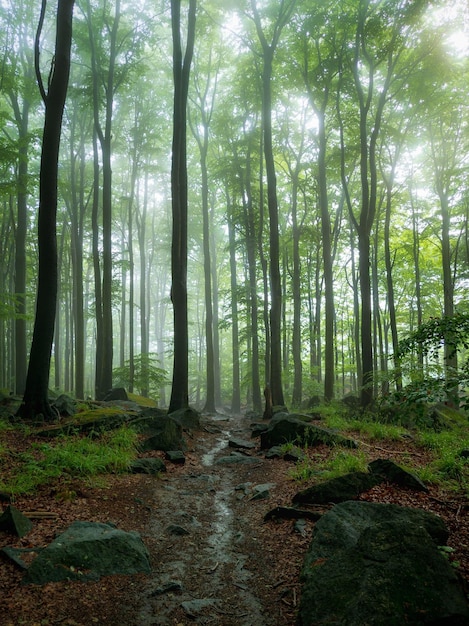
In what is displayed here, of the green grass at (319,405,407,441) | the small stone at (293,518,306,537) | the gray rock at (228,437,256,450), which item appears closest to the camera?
the small stone at (293,518,306,537)

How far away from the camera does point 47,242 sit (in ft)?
26.8

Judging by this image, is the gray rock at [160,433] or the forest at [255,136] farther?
the forest at [255,136]

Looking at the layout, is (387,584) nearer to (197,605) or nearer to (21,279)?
(197,605)

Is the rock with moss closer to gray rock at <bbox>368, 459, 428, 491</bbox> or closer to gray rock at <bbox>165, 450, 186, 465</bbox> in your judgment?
gray rock at <bbox>165, 450, 186, 465</bbox>

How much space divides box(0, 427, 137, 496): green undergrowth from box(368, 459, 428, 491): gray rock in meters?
3.86

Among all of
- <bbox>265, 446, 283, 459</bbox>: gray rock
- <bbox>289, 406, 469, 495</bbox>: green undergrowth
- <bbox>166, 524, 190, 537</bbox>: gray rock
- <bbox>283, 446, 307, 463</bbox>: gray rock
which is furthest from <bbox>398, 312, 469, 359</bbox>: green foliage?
<bbox>265, 446, 283, 459</bbox>: gray rock

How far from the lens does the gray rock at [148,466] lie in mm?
6066

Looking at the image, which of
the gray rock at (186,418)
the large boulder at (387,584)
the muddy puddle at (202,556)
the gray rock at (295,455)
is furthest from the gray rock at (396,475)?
the gray rock at (186,418)

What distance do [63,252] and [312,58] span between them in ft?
56.8

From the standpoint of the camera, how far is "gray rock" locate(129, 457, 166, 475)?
19.9ft

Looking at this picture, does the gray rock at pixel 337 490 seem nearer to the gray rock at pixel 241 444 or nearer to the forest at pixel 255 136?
the forest at pixel 255 136

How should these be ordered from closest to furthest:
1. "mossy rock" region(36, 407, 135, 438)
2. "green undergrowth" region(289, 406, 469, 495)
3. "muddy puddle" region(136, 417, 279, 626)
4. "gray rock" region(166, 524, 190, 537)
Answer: "muddy puddle" region(136, 417, 279, 626)
"gray rock" region(166, 524, 190, 537)
"green undergrowth" region(289, 406, 469, 495)
"mossy rock" region(36, 407, 135, 438)

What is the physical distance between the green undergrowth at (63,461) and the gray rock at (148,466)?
16 cm

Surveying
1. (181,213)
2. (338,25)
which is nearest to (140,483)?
(181,213)
